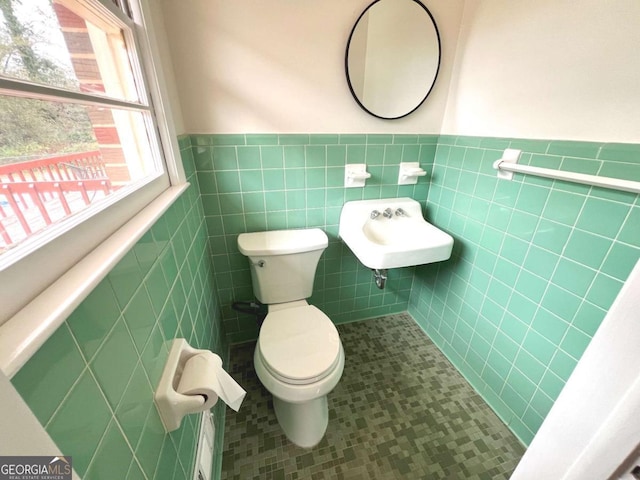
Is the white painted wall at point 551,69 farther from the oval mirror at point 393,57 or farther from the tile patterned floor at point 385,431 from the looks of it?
the tile patterned floor at point 385,431

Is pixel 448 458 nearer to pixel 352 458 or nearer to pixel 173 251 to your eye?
pixel 352 458

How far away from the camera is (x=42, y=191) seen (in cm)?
40

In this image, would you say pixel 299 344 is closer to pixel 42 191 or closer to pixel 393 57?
pixel 42 191

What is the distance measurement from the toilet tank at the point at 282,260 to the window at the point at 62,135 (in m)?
0.58

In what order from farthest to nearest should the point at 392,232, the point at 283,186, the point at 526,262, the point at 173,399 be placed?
the point at 392,232 < the point at 283,186 < the point at 526,262 < the point at 173,399

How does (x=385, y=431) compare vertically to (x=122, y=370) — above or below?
below

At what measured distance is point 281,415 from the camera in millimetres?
1214

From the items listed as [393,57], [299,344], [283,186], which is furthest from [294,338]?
[393,57]

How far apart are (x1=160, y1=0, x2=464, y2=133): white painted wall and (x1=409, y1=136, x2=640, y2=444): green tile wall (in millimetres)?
661

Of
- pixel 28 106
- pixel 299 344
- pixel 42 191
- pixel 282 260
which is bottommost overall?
pixel 299 344

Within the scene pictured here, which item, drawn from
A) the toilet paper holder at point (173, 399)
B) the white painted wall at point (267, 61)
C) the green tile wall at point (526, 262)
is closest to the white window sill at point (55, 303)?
the toilet paper holder at point (173, 399)

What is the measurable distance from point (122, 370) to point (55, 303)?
19cm

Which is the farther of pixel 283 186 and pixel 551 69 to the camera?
pixel 283 186

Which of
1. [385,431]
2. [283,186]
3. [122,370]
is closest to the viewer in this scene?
[122,370]
